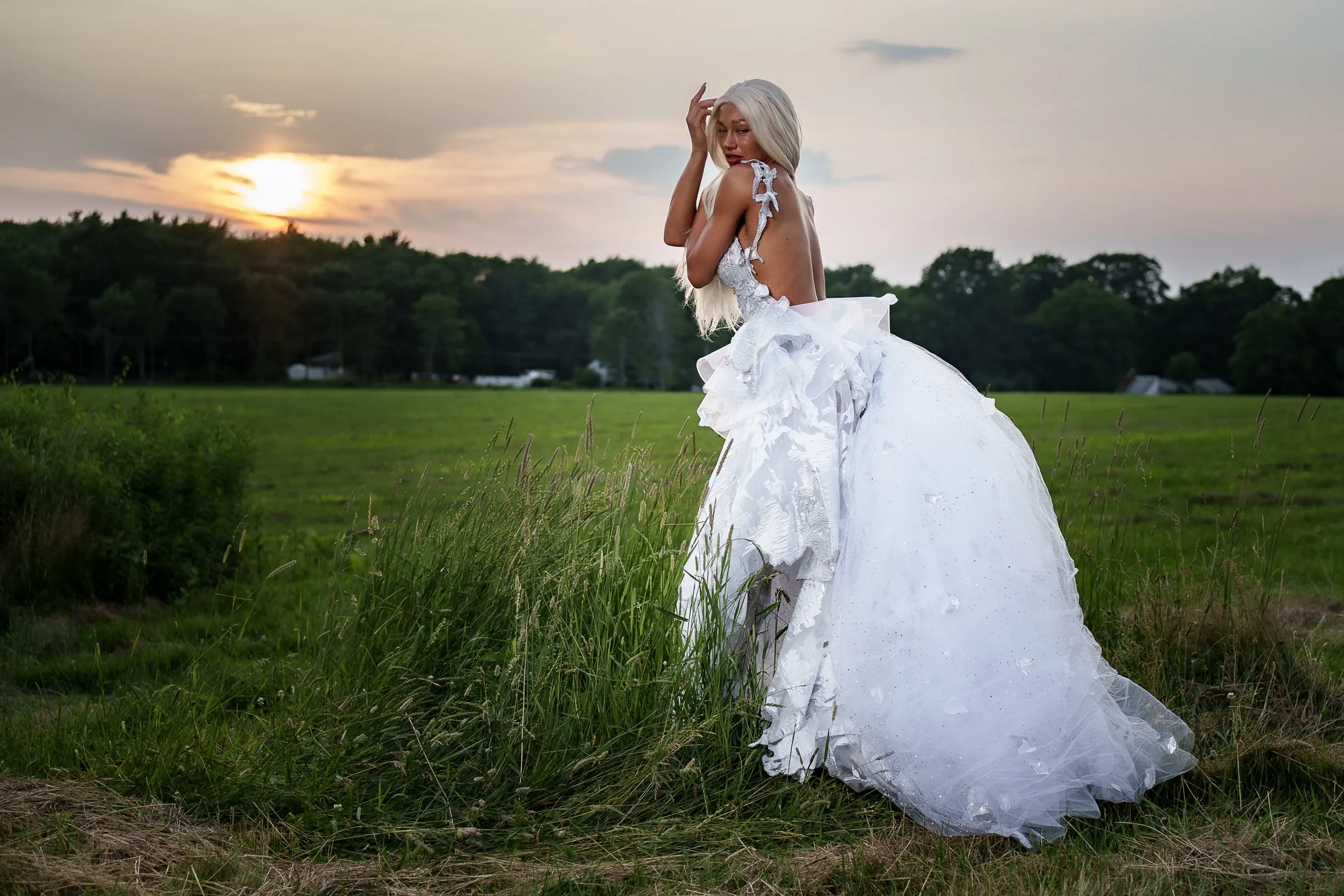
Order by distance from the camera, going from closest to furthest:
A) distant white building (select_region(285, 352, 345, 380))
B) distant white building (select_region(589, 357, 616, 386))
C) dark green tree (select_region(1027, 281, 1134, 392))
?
distant white building (select_region(285, 352, 345, 380)) → dark green tree (select_region(1027, 281, 1134, 392)) → distant white building (select_region(589, 357, 616, 386))

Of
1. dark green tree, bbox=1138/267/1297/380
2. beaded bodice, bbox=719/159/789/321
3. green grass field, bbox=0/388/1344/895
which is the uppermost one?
dark green tree, bbox=1138/267/1297/380

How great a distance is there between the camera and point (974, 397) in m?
4.19

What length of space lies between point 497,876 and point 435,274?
55.6 meters

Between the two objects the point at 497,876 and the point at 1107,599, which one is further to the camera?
the point at 1107,599

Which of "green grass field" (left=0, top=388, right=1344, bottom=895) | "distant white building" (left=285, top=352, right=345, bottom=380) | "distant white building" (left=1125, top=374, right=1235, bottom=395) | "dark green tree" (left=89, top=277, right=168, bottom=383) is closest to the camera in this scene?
"green grass field" (left=0, top=388, right=1344, bottom=895)

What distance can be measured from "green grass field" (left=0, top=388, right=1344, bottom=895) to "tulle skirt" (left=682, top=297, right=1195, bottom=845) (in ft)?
0.58

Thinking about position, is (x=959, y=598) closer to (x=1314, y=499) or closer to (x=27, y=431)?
(x=27, y=431)

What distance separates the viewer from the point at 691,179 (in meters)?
4.30

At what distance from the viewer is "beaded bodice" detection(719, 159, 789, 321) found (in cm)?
412

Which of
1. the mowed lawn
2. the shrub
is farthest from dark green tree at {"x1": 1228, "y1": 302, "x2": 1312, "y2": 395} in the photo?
the shrub

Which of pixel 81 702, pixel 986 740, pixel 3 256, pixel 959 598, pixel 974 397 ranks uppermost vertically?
pixel 3 256

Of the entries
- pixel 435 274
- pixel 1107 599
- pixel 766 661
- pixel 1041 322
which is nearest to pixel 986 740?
pixel 766 661

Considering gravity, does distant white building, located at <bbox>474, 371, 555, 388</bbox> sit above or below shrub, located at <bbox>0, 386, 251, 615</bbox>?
above

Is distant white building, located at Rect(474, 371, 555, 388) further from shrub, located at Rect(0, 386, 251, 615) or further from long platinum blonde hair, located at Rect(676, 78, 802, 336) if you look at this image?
long platinum blonde hair, located at Rect(676, 78, 802, 336)
